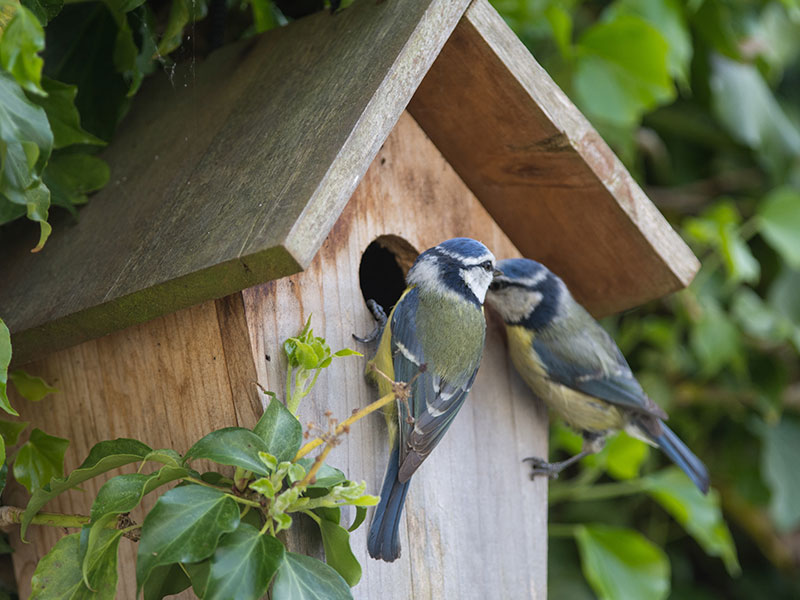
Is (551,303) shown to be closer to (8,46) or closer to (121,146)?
(121,146)

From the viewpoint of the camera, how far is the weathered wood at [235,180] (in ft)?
3.40

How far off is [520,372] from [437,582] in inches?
16.0

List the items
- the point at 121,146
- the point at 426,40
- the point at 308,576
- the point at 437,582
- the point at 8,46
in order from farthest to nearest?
1. the point at 121,146
2. the point at 437,582
3. the point at 426,40
4. the point at 308,576
5. the point at 8,46

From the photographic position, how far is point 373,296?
1709 millimetres

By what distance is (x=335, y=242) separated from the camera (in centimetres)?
123

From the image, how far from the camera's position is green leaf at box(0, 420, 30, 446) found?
119 cm

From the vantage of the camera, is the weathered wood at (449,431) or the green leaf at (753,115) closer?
the weathered wood at (449,431)

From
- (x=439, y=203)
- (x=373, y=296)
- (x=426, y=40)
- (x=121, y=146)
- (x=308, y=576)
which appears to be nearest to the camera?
(x=308, y=576)

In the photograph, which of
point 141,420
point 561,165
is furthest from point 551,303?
point 141,420

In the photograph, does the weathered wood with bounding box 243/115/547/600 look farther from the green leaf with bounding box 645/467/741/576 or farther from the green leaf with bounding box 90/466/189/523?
the green leaf with bounding box 645/467/741/576

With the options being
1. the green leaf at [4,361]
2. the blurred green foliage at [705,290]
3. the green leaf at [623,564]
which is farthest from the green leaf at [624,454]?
the green leaf at [4,361]

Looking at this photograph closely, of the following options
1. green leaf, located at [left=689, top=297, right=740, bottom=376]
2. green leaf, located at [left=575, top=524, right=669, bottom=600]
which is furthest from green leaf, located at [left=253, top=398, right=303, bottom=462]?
green leaf, located at [left=689, top=297, right=740, bottom=376]

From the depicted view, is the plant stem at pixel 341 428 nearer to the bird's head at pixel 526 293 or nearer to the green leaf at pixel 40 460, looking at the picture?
the green leaf at pixel 40 460

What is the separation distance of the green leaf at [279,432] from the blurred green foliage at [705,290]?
1.11 meters
